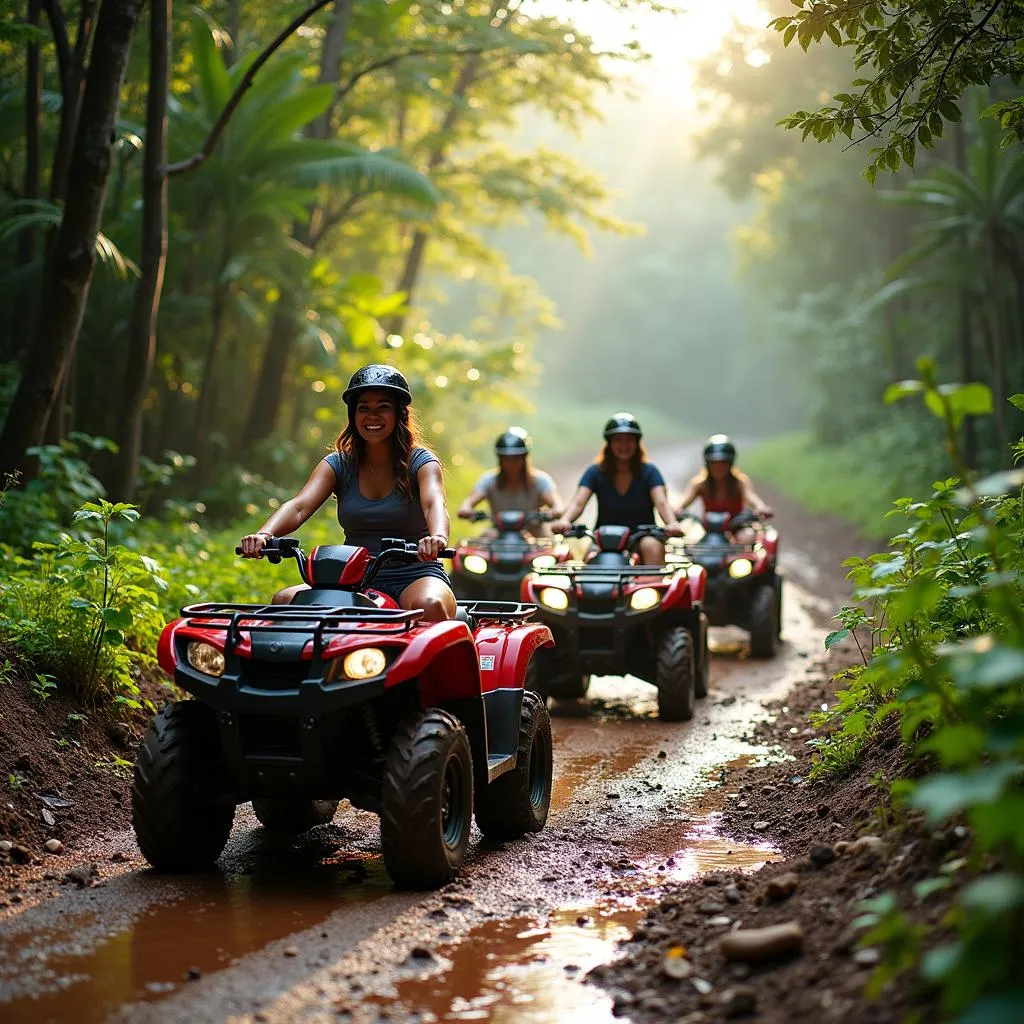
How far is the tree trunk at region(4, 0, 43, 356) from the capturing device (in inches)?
485

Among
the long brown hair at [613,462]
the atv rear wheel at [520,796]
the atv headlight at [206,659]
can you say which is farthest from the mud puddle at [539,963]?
the long brown hair at [613,462]

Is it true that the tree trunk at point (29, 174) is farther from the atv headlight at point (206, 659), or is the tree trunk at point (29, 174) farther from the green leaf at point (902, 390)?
the green leaf at point (902, 390)

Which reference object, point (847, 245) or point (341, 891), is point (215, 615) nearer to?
point (341, 891)

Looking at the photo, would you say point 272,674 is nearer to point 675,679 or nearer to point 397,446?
point 397,446

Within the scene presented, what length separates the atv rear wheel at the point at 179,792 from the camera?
5.23 metres

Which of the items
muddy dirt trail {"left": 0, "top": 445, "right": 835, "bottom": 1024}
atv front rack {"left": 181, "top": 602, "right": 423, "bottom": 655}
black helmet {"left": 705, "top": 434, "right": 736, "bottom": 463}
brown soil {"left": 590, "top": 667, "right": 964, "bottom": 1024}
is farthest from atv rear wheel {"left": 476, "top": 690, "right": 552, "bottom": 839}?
black helmet {"left": 705, "top": 434, "right": 736, "bottom": 463}

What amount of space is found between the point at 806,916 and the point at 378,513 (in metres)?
2.84

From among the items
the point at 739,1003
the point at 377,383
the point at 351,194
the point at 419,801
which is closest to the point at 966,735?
the point at 739,1003

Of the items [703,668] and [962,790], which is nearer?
[962,790]

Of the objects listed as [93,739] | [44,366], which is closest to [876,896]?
[93,739]

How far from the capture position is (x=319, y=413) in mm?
19969

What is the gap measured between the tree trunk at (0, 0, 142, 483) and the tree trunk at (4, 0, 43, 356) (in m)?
1.62

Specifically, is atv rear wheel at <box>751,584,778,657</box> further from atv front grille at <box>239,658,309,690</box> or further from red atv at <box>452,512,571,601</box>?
atv front grille at <box>239,658,309,690</box>

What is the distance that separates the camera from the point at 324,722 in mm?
5031
